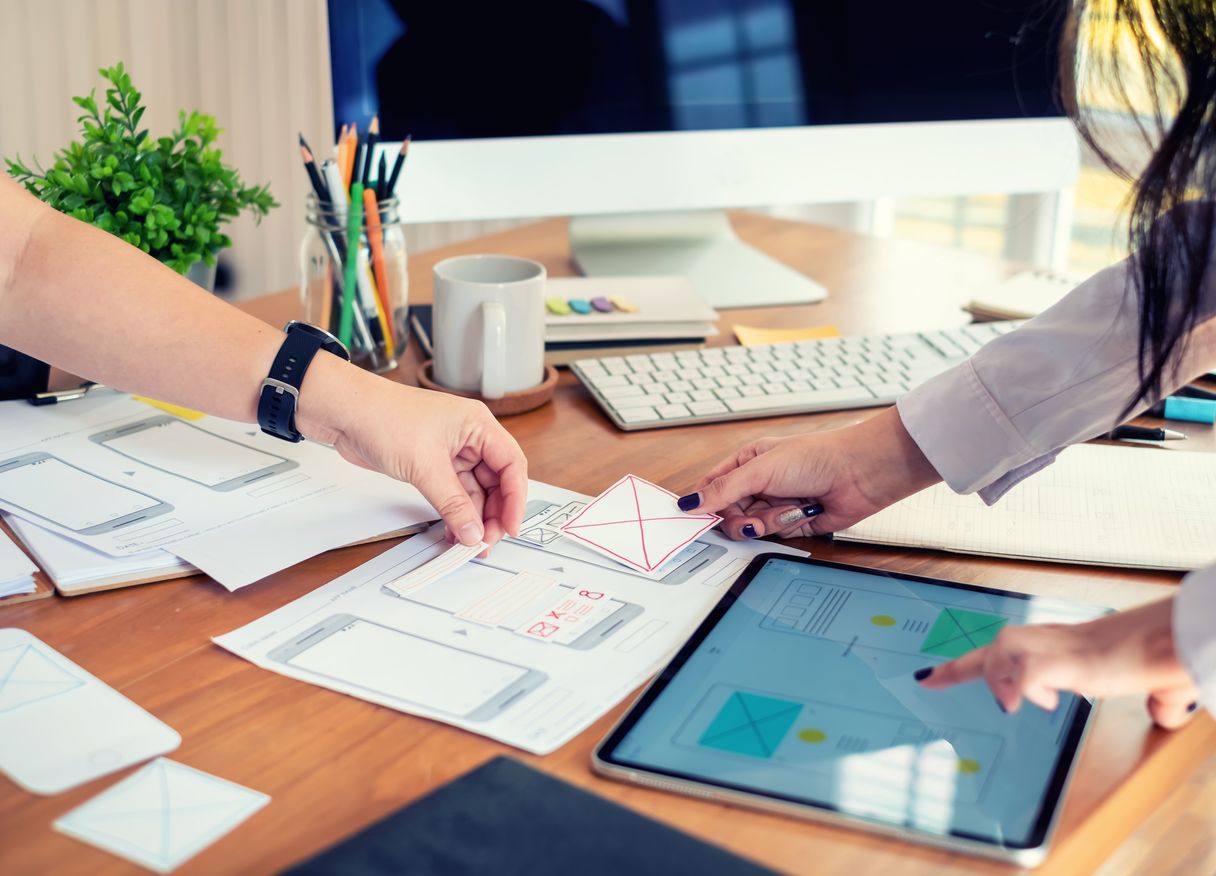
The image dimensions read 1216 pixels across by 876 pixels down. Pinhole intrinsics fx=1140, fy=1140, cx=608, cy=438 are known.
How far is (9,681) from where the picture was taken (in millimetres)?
560

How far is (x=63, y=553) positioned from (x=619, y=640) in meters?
0.33

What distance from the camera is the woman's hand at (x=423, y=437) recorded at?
0.71 m

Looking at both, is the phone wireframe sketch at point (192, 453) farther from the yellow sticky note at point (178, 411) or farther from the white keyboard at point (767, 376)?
the white keyboard at point (767, 376)

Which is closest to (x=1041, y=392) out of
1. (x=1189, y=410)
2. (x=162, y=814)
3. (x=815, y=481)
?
(x=815, y=481)

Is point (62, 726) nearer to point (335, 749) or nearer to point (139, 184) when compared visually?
point (335, 749)

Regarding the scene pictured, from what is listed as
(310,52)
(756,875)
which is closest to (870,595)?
(756,875)

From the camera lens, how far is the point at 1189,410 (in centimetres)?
94

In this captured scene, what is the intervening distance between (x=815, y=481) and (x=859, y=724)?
0.80 ft

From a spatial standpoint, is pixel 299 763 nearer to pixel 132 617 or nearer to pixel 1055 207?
pixel 132 617

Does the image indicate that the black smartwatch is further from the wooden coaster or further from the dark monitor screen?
the dark monitor screen

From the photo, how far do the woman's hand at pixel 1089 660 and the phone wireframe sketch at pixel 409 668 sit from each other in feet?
0.73

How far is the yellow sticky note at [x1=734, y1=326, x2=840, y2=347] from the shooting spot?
1.09m

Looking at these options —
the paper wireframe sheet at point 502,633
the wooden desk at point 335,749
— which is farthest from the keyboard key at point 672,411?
the paper wireframe sheet at point 502,633

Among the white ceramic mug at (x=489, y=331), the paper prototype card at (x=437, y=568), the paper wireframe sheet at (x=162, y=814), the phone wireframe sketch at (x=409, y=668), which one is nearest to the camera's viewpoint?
the paper wireframe sheet at (x=162, y=814)
